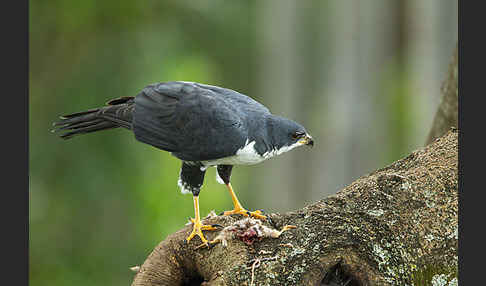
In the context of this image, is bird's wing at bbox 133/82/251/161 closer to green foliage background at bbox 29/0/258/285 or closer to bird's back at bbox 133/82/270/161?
bird's back at bbox 133/82/270/161

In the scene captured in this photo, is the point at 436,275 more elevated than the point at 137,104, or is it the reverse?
the point at 137,104

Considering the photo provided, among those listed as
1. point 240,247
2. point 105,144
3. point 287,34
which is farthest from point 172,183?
point 240,247

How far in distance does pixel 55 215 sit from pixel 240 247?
227 inches

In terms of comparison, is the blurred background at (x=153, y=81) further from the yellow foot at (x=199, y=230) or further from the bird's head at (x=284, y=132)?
the yellow foot at (x=199, y=230)

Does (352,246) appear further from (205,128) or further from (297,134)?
(205,128)

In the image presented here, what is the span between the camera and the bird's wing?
147 inches

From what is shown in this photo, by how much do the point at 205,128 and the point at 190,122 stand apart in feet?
0.39

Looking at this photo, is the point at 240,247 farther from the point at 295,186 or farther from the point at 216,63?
the point at 216,63

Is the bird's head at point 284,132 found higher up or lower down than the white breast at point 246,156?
higher up

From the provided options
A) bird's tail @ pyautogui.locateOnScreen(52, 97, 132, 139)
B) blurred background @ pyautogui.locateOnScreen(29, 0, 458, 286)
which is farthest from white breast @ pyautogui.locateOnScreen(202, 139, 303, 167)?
blurred background @ pyautogui.locateOnScreen(29, 0, 458, 286)

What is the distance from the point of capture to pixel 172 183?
7.33 meters

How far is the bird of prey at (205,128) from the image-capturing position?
12.3 feet

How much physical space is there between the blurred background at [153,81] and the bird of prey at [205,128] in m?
3.38

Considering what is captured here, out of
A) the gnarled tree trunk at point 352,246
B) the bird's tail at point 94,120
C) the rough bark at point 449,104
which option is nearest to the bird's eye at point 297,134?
the gnarled tree trunk at point 352,246
